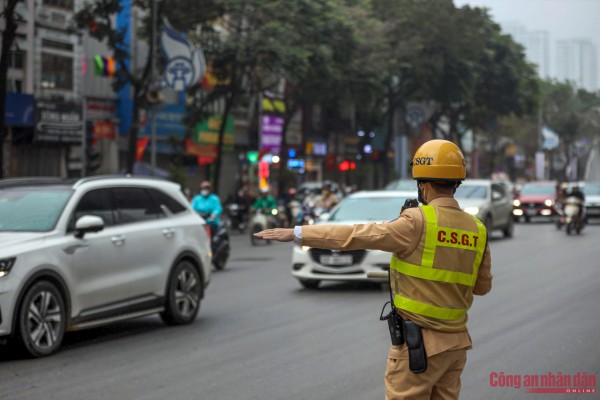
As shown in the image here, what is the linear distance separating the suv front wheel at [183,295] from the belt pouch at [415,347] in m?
7.68

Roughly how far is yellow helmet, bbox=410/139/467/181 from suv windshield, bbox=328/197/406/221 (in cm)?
1252

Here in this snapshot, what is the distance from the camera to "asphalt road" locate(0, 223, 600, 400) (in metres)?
8.41

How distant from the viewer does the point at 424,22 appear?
55.0m

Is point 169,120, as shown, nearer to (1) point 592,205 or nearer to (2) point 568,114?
(1) point 592,205

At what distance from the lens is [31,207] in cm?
1060

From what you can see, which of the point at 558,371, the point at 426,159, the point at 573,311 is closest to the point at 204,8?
the point at 573,311

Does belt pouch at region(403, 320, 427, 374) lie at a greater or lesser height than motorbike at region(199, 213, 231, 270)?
greater

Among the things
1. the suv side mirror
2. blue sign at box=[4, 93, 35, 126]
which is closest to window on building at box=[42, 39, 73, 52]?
blue sign at box=[4, 93, 35, 126]

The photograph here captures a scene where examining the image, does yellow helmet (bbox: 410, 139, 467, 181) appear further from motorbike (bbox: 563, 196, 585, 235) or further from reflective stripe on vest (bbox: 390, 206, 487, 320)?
motorbike (bbox: 563, 196, 585, 235)

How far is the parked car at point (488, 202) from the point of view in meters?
30.4

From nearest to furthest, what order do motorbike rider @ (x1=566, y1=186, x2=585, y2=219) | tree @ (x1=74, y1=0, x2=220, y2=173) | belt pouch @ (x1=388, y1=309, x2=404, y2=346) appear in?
belt pouch @ (x1=388, y1=309, x2=404, y2=346)
tree @ (x1=74, y1=0, x2=220, y2=173)
motorbike rider @ (x1=566, y1=186, x2=585, y2=219)

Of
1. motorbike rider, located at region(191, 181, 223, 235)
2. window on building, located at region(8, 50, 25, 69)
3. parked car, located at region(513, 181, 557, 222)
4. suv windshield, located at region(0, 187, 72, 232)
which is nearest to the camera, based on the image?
suv windshield, located at region(0, 187, 72, 232)

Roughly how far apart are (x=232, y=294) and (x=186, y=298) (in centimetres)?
388

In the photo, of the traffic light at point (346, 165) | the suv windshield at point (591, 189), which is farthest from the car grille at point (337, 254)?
the traffic light at point (346, 165)
